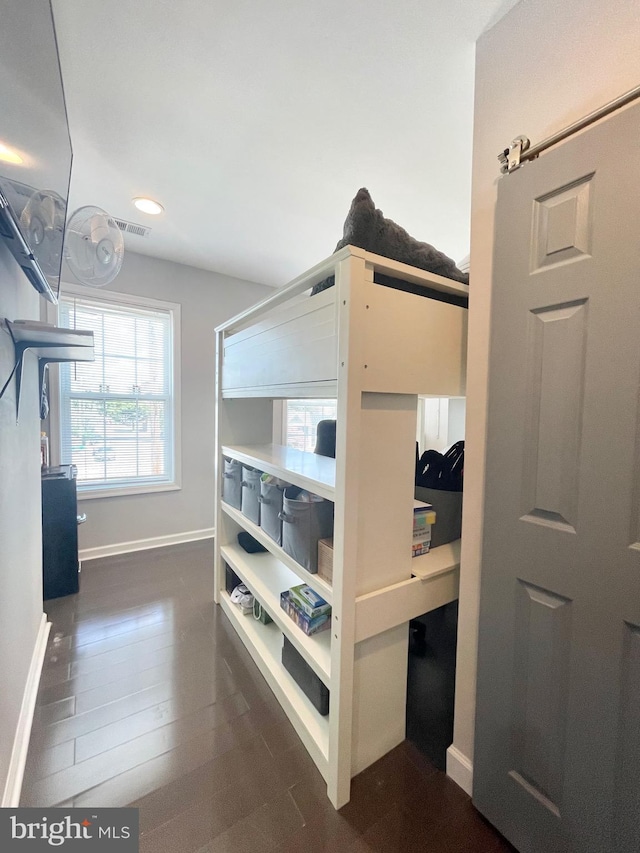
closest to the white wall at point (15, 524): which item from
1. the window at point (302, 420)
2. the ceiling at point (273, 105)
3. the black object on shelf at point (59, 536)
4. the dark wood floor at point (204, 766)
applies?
the dark wood floor at point (204, 766)

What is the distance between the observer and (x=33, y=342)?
43.6 inches

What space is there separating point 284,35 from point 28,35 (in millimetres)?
743

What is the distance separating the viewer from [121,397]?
299 cm

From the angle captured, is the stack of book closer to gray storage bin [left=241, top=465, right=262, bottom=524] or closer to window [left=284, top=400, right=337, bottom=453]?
gray storage bin [left=241, top=465, right=262, bottom=524]

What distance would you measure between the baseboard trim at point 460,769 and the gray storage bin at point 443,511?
0.67 m

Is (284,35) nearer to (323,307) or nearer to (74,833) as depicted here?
(323,307)

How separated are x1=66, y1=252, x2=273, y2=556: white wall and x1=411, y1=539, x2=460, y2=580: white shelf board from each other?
8.41 feet

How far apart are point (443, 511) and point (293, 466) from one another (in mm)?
657

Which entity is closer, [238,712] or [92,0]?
[92,0]

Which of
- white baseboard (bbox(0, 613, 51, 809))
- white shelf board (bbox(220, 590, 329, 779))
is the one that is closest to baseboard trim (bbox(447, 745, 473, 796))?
white shelf board (bbox(220, 590, 329, 779))

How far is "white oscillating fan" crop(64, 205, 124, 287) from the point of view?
5.57ft

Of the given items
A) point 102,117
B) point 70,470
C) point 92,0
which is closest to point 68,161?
point 102,117

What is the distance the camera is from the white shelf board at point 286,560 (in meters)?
1.11
